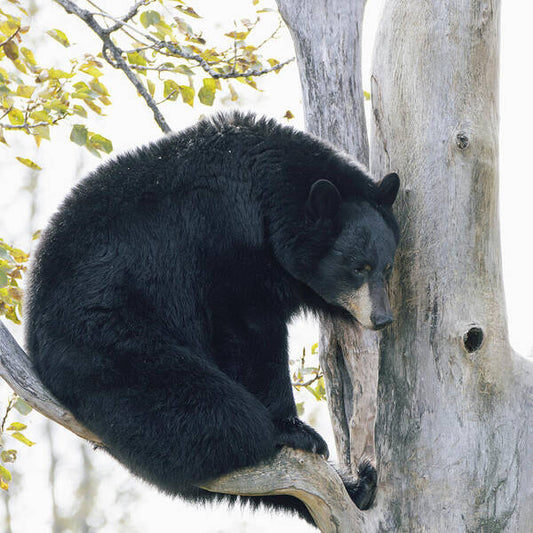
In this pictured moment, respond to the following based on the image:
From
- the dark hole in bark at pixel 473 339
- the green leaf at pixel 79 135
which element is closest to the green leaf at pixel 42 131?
the green leaf at pixel 79 135

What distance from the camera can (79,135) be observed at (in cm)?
537

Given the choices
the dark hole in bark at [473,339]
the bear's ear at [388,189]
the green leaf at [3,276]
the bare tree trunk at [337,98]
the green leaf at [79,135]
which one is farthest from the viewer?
the green leaf at [79,135]

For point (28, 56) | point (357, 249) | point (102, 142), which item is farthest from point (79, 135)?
point (357, 249)

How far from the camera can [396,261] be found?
4.28 meters

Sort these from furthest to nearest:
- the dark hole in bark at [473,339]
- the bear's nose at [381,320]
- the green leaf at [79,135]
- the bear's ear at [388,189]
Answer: the green leaf at [79,135] < the bear's ear at [388,189] < the bear's nose at [381,320] < the dark hole in bark at [473,339]

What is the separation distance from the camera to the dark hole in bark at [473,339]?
3.86 meters

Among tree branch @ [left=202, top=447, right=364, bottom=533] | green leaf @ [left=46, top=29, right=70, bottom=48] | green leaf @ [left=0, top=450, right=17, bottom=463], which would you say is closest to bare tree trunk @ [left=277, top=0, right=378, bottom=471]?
tree branch @ [left=202, top=447, right=364, bottom=533]

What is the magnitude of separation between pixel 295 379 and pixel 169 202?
2.46 m

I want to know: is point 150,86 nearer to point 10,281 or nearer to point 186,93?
point 186,93

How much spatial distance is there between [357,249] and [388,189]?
400 mm

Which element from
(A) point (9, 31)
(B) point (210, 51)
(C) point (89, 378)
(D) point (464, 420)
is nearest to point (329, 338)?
(D) point (464, 420)

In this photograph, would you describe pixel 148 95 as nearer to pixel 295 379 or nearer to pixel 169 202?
pixel 169 202

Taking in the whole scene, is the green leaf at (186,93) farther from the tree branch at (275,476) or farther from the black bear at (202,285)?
the tree branch at (275,476)

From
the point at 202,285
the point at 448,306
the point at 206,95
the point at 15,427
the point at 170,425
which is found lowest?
the point at 170,425
